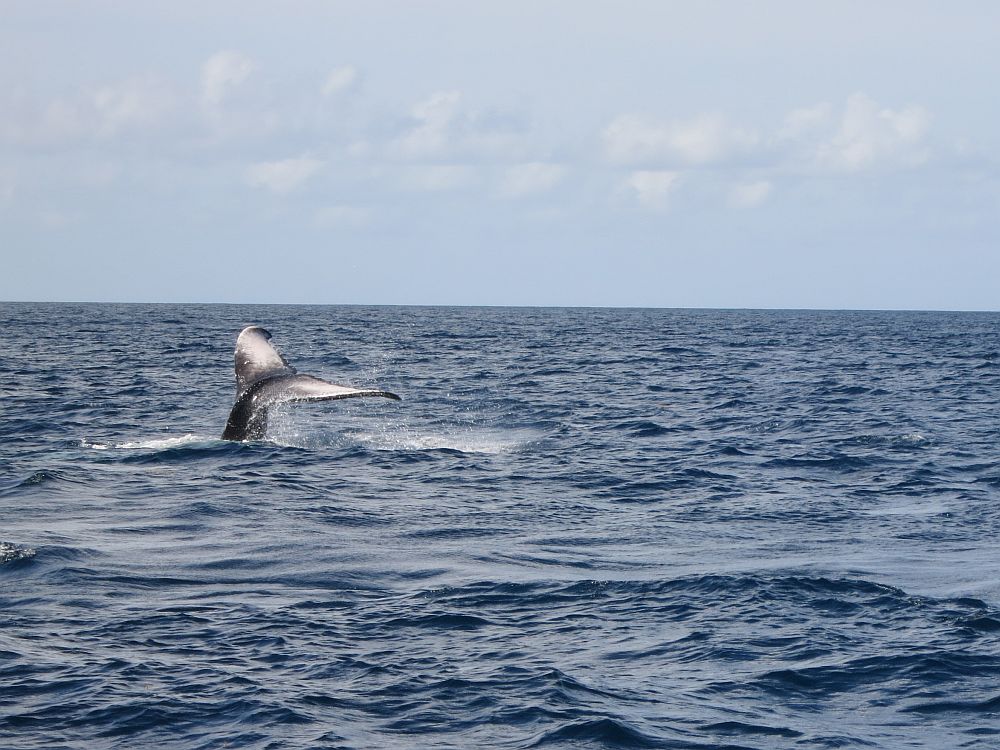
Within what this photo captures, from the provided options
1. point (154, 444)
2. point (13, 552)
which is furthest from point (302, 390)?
point (154, 444)

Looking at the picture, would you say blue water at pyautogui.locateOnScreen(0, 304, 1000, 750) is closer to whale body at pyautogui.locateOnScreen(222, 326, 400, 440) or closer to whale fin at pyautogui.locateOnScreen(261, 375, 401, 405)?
whale body at pyautogui.locateOnScreen(222, 326, 400, 440)

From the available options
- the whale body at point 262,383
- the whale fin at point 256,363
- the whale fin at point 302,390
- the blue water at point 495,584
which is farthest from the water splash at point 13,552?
the whale fin at point 256,363

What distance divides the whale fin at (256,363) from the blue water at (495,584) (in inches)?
50.7

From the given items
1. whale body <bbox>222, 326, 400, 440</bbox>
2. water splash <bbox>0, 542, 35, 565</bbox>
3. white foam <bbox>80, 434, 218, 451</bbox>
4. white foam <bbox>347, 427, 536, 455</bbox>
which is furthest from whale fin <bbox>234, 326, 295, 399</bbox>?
water splash <bbox>0, 542, 35, 565</bbox>

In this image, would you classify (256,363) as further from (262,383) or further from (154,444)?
(154,444)

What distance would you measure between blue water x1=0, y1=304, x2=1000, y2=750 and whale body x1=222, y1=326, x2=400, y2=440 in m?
0.83

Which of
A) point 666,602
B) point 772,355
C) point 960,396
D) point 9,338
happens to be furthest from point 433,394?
point 9,338

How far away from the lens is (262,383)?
52.7ft

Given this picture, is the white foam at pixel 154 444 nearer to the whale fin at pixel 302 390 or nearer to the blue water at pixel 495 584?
the blue water at pixel 495 584

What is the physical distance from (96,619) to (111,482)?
687 centimetres

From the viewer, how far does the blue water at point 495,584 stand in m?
7.46

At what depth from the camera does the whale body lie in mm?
14984

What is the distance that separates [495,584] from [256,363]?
267 inches

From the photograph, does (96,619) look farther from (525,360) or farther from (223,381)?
(525,360)
